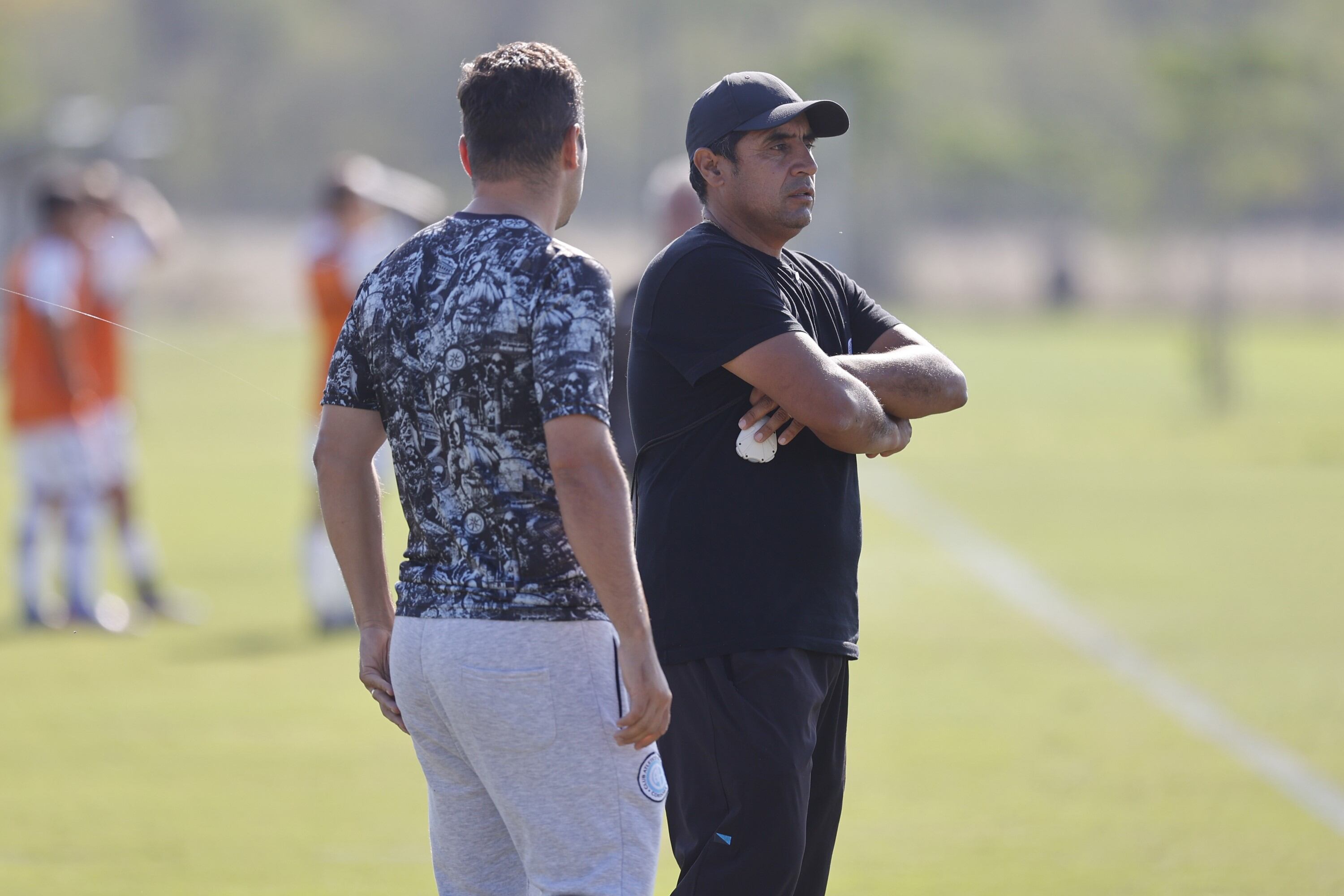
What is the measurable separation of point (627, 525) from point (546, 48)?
911 millimetres

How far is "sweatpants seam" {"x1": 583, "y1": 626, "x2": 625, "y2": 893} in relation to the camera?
10.5 ft

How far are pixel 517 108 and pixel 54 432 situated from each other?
303 inches

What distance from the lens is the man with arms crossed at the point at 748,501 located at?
3.63 m

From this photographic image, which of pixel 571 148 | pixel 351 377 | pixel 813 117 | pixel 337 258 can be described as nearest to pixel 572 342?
pixel 571 148

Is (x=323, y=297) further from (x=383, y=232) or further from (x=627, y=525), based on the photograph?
(x=627, y=525)

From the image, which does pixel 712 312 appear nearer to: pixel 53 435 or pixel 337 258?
pixel 337 258

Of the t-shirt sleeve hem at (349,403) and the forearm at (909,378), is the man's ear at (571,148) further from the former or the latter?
the forearm at (909,378)

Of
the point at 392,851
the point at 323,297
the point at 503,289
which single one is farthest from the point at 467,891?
the point at 323,297

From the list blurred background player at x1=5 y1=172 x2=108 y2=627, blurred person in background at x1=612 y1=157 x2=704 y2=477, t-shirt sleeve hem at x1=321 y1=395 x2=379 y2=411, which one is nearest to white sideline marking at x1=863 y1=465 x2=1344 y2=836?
blurred person in background at x1=612 y1=157 x2=704 y2=477

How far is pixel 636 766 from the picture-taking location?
323 centimetres

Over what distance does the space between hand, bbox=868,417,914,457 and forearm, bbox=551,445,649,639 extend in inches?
33.8

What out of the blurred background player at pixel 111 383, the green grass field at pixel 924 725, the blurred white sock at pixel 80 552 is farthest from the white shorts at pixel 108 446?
the green grass field at pixel 924 725

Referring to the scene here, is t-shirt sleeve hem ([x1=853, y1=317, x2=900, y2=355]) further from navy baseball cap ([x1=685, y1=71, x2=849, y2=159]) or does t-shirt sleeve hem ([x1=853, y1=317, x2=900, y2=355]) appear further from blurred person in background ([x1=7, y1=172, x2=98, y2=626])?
blurred person in background ([x1=7, y1=172, x2=98, y2=626])

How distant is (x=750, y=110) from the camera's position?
3.76m
